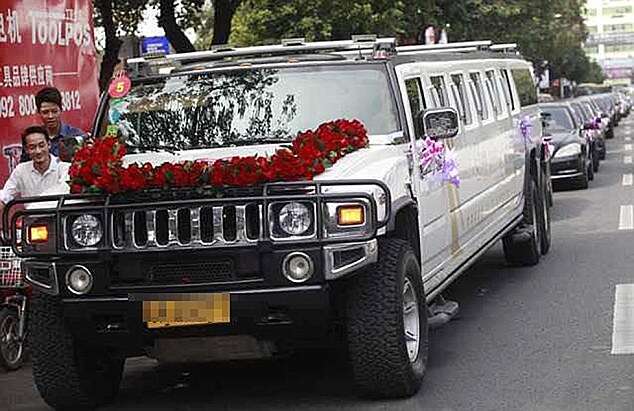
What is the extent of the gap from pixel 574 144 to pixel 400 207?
1586cm

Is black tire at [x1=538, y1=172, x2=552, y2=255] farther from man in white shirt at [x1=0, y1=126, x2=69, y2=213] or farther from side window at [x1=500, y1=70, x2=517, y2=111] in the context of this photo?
man in white shirt at [x1=0, y1=126, x2=69, y2=213]

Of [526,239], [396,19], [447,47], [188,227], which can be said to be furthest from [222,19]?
[188,227]

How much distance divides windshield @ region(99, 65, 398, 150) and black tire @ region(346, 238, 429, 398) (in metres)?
1.25

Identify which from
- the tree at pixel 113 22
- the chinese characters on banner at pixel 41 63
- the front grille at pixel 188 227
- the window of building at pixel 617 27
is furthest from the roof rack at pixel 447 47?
the window of building at pixel 617 27

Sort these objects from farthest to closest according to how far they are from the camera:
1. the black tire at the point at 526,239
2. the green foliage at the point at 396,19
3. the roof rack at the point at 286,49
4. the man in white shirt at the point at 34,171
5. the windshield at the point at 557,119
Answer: the windshield at the point at 557,119
the green foliage at the point at 396,19
the black tire at the point at 526,239
the man in white shirt at the point at 34,171
the roof rack at the point at 286,49

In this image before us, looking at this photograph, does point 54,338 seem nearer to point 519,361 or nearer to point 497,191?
point 519,361

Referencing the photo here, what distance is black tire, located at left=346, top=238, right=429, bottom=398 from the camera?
717 cm

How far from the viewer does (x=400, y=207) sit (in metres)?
7.67

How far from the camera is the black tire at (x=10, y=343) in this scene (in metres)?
9.20

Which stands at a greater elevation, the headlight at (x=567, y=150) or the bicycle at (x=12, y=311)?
the bicycle at (x=12, y=311)

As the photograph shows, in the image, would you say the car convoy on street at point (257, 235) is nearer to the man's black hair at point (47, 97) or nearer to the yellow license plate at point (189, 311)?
the yellow license plate at point (189, 311)

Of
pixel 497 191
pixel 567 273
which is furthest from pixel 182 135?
pixel 567 273

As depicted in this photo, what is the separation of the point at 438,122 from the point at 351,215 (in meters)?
1.72

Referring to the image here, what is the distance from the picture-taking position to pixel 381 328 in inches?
282
